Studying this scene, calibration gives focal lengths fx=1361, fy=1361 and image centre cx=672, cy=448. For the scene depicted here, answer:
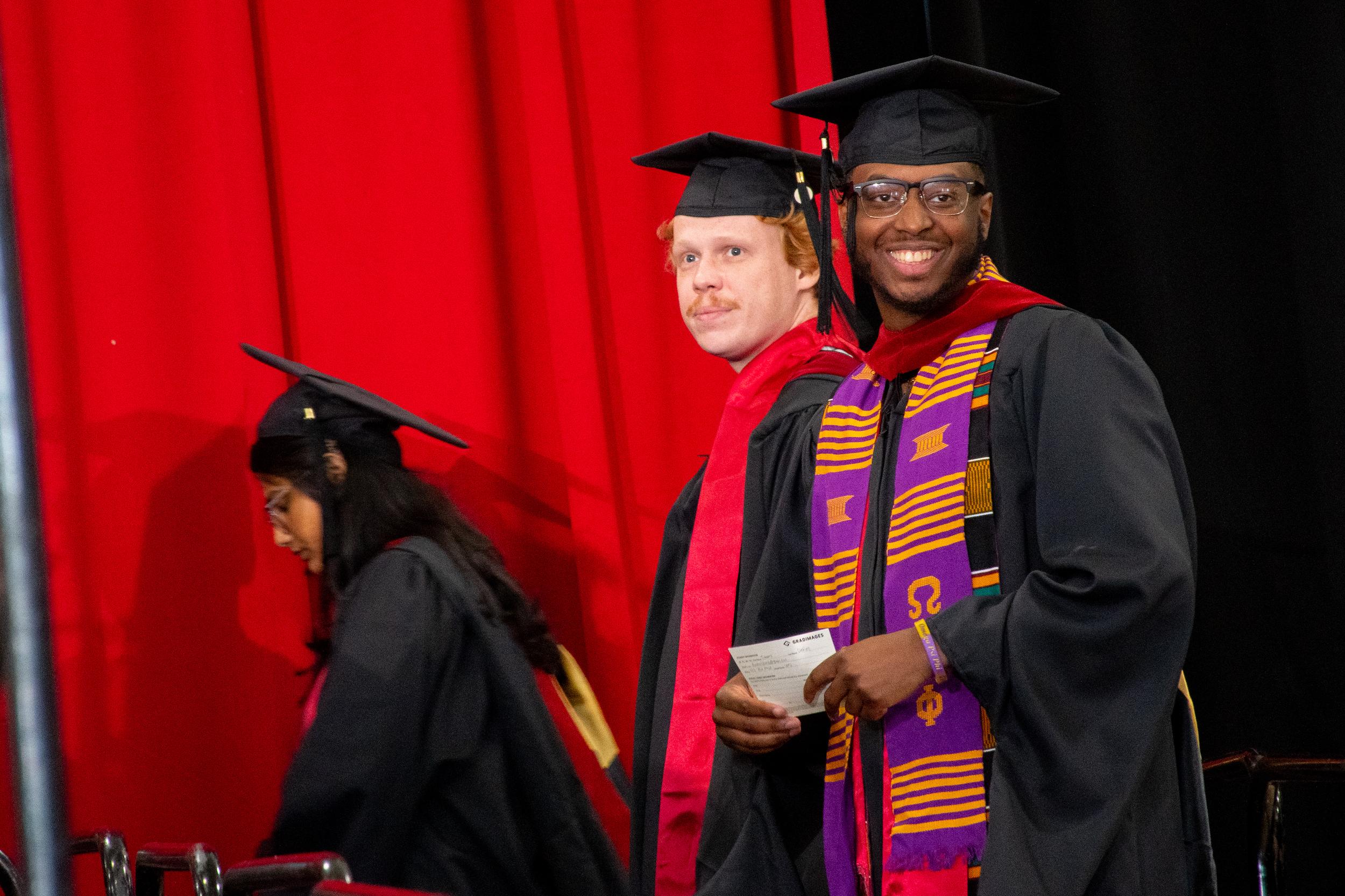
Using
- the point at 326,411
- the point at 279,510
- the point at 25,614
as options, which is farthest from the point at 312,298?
the point at 25,614

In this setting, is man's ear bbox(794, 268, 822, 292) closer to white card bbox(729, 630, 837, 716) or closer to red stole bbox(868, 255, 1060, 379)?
red stole bbox(868, 255, 1060, 379)

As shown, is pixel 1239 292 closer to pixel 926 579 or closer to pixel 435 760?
pixel 926 579

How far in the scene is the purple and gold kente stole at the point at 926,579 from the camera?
180 cm

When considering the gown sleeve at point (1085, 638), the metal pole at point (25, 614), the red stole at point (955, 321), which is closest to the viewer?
the metal pole at point (25, 614)

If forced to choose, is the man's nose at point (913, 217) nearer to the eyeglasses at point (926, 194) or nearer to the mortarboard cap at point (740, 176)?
the eyeglasses at point (926, 194)

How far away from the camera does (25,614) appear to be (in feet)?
2.02

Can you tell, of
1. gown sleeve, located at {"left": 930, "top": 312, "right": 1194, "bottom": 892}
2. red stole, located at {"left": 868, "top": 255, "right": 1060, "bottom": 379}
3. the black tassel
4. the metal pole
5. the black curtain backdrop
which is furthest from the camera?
the black curtain backdrop

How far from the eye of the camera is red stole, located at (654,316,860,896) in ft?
8.10

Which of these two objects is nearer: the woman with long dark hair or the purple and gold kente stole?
the purple and gold kente stole

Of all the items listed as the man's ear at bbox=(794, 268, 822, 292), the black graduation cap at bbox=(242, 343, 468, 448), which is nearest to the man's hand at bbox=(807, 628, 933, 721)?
the man's ear at bbox=(794, 268, 822, 292)

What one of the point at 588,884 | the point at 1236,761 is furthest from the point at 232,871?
the point at 1236,761

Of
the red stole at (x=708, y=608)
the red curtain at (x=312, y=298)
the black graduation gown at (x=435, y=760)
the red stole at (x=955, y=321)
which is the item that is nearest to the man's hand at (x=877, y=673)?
the red stole at (x=955, y=321)

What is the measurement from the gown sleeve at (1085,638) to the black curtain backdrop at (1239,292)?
49.5 inches

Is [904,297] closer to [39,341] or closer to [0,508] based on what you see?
[0,508]
